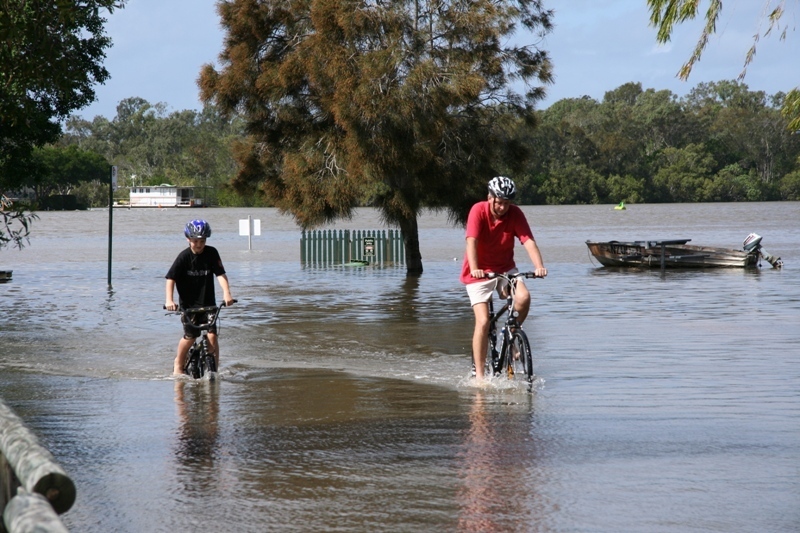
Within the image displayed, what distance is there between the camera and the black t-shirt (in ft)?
35.3

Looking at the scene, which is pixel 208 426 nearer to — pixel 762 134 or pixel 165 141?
pixel 762 134

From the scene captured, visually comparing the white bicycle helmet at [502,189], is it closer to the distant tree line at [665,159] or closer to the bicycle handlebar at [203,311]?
the bicycle handlebar at [203,311]

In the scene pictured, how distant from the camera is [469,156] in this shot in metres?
27.6

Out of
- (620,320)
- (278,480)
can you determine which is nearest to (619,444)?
(278,480)

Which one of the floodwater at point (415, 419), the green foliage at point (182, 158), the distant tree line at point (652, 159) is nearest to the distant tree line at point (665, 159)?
the distant tree line at point (652, 159)

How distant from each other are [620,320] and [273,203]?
1405 centimetres

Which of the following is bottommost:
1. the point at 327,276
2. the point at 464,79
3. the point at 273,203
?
the point at 327,276

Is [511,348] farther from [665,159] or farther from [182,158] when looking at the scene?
[182,158]

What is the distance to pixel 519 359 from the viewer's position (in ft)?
34.0

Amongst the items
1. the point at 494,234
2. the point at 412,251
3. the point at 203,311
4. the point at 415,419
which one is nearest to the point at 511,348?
the point at 494,234

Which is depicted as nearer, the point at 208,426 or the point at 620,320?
the point at 208,426

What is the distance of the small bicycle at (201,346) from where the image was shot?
35.2 ft

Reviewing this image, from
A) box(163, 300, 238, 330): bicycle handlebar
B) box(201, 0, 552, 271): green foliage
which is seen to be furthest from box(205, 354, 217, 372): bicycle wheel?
box(201, 0, 552, 271): green foliage

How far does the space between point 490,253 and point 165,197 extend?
157038mm
